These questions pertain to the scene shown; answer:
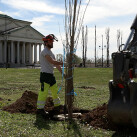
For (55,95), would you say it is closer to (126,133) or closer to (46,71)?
(46,71)

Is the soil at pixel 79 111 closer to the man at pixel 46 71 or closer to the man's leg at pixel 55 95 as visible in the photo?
the man's leg at pixel 55 95

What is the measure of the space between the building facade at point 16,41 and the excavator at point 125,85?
6957 centimetres

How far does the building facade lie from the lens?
76125 millimetres

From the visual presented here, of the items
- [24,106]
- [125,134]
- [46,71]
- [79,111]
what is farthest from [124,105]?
[24,106]

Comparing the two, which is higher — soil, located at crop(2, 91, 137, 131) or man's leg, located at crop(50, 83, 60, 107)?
man's leg, located at crop(50, 83, 60, 107)

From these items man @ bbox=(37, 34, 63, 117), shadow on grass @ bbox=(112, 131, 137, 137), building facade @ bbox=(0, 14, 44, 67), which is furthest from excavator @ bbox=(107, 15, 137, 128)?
building facade @ bbox=(0, 14, 44, 67)

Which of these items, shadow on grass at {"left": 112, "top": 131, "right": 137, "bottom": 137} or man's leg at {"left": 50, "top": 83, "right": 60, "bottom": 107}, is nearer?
shadow on grass at {"left": 112, "top": 131, "right": 137, "bottom": 137}

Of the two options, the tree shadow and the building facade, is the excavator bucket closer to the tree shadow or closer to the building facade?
the tree shadow

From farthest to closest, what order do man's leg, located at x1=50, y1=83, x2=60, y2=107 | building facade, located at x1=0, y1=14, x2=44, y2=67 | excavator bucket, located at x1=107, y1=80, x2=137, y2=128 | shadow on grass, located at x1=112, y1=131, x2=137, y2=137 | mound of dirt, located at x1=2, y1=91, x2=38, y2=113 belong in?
building facade, located at x1=0, y1=14, x2=44, y2=67, mound of dirt, located at x1=2, y1=91, x2=38, y2=113, man's leg, located at x1=50, y1=83, x2=60, y2=107, shadow on grass, located at x1=112, y1=131, x2=137, y2=137, excavator bucket, located at x1=107, y1=80, x2=137, y2=128

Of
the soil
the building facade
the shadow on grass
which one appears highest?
the building facade

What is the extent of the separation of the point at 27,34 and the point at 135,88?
7764cm

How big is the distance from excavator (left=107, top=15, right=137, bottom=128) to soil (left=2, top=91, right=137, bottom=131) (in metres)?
0.82

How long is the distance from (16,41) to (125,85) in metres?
77.7

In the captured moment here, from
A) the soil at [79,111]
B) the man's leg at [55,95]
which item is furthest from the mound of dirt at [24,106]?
the man's leg at [55,95]
